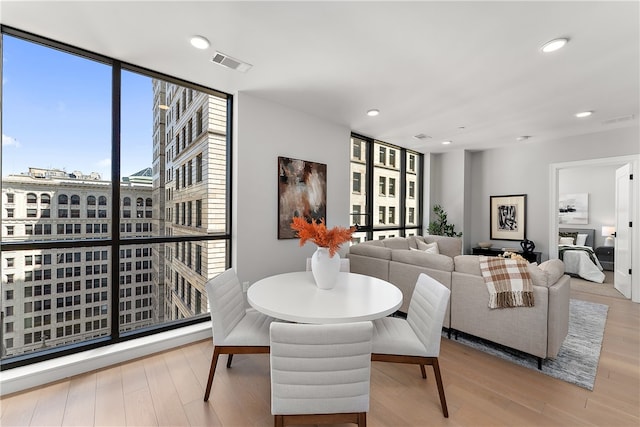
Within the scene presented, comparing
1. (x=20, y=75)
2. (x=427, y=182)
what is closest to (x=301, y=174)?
(x=20, y=75)

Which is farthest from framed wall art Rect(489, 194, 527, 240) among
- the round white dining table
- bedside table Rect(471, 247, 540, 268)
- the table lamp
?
the round white dining table

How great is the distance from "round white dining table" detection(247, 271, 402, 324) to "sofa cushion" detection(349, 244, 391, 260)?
1063mm

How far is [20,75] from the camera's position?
2191mm

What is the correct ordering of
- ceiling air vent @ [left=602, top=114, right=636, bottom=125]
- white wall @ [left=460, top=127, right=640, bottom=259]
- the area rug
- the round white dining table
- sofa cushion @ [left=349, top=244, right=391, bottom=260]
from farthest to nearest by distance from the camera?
white wall @ [left=460, top=127, right=640, bottom=259], ceiling air vent @ [left=602, top=114, right=636, bottom=125], sofa cushion @ [left=349, top=244, right=391, bottom=260], the area rug, the round white dining table

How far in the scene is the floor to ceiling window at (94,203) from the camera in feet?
7.16

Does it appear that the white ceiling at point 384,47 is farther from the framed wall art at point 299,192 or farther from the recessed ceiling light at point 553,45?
the framed wall art at point 299,192

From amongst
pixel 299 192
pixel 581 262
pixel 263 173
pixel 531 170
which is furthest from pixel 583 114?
pixel 263 173

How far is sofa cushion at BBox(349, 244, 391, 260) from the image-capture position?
3457 mm

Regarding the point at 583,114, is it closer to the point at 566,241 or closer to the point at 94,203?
the point at 566,241

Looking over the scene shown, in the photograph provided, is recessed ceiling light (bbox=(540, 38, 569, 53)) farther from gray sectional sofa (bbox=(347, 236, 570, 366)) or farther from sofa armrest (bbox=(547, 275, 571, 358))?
sofa armrest (bbox=(547, 275, 571, 358))

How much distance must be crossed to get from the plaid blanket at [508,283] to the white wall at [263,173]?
2135 mm

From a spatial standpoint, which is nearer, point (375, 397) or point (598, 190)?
point (375, 397)

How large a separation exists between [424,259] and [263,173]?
209cm

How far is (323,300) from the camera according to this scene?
1917mm
